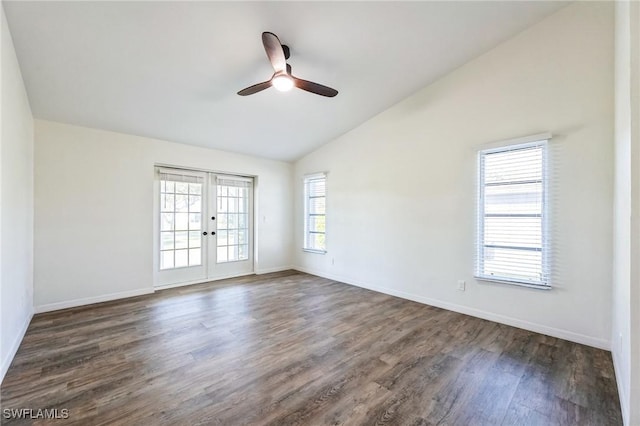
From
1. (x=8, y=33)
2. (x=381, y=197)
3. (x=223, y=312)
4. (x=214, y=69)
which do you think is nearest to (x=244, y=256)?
(x=223, y=312)

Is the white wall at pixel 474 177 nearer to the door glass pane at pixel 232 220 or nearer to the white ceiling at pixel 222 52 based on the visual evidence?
the white ceiling at pixel 222 52

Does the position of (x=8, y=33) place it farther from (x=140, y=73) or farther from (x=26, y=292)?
(x=26, y=292)

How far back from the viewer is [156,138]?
4562 millimetres

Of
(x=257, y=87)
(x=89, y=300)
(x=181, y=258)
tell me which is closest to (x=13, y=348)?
(x=89, y=300)

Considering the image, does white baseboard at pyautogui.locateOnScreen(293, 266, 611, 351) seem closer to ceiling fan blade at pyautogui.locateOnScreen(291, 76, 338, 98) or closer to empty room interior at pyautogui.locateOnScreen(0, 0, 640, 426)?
empty room interior at pyautogui.locateOnScreen(0, 0, 640, 426)

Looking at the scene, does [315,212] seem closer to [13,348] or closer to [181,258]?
[181,258]

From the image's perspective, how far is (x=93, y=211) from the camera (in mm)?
4035

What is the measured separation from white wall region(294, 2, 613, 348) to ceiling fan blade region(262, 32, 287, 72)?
240 centimetres

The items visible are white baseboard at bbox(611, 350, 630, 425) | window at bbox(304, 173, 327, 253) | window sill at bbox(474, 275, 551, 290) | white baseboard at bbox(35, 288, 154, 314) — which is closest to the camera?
white baseboard at bbox(611, 350, 630, 425)

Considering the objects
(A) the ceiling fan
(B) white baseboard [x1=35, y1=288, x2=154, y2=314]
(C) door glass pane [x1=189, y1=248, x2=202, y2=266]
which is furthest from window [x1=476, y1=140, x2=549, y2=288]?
(B) white baseboard [x1=35, y1=288, x2=154, y2=314]

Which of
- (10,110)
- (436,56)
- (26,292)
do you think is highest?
(436,56)

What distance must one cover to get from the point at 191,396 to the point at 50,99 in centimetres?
369

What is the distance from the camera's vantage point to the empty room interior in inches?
80.0

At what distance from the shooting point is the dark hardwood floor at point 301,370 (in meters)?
1.85
